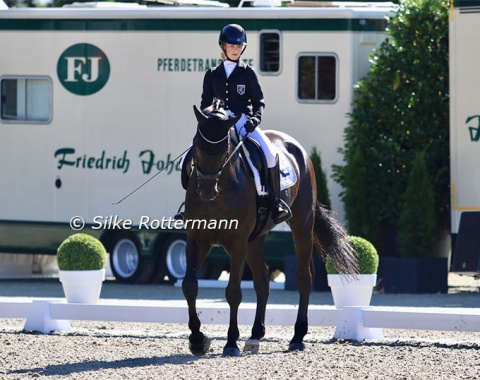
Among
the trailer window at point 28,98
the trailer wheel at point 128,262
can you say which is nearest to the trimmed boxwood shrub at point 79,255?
the trailer wheel at point 128,262

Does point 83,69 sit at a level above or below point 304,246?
above

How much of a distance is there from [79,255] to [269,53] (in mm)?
5778

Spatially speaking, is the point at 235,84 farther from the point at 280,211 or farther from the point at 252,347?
the point at 252,347

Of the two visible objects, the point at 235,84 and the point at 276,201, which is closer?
the point at 235,84

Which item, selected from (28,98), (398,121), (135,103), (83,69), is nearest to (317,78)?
(398,121)

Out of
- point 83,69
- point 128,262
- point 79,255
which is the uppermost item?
point 83,69

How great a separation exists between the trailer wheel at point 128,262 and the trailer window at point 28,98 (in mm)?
1916

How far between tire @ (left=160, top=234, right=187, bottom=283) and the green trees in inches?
90.2

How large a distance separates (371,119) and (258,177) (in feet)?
21.2

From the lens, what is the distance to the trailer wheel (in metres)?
16.8

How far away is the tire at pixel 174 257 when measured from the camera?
16594 millimetres

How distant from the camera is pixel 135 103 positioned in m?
16.6

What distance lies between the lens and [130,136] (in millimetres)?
16641

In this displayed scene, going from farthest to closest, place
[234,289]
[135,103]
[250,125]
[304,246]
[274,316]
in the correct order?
1. [135,103]
2. [274,316]
3. [304,246]
4. [250,125]
5. [234,289]
